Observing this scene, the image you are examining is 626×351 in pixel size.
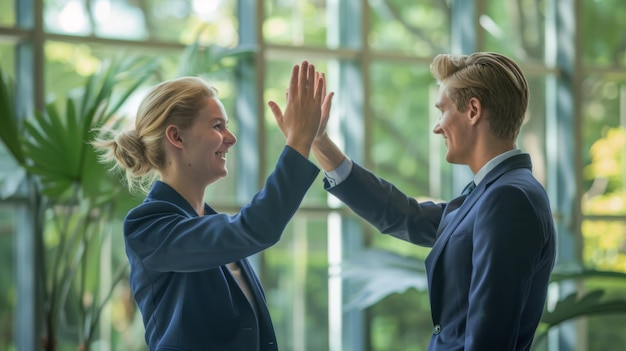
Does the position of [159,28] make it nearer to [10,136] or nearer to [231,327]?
[10,136]

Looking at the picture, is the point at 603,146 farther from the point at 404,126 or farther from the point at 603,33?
the point at 404,126

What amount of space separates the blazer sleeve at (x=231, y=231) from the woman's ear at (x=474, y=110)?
0.41 meters

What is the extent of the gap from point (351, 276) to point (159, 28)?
5.69ft

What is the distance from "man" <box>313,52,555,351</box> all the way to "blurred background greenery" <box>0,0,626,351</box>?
188 cm

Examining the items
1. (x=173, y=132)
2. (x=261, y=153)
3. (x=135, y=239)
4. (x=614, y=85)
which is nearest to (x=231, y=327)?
(x=135, y=239)

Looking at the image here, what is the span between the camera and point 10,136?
3.66 m

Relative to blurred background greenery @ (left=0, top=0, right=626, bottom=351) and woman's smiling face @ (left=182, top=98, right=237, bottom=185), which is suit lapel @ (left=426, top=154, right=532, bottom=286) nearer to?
woman's smiling face @ (left=182, top=98, right=237, bottom=185)

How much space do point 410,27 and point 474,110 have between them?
3.58 m

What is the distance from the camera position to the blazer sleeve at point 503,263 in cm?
195

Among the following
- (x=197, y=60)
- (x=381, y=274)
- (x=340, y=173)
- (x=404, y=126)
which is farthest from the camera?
(x=404, y=126)

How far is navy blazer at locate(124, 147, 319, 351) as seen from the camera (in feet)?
6.68

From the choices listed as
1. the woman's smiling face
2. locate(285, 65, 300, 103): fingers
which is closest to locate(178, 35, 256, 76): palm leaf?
the woman's smiling face

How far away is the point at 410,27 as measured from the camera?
566 centimetres

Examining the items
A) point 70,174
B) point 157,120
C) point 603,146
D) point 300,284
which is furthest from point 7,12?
point 603,146
